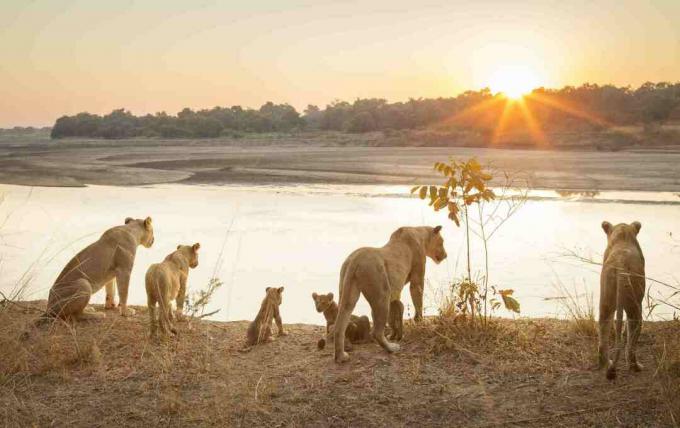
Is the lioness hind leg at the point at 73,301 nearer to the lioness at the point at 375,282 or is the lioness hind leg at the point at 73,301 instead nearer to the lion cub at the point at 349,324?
the lion cub at the point at 349,324

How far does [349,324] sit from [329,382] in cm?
120

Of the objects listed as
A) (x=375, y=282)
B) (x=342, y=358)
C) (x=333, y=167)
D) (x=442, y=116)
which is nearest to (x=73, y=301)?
(x=342, y=358)

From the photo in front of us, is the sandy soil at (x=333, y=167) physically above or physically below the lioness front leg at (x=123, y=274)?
above

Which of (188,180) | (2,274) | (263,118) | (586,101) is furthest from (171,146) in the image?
(2,274)

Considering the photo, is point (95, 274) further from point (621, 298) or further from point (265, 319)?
point (621, 298)

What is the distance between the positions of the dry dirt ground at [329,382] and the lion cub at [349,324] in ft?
0.47

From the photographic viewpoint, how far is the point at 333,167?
1298 inches

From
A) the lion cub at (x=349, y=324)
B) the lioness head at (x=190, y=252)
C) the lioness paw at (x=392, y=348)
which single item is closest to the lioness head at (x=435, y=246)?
the lion cub at (x=349, y=324)

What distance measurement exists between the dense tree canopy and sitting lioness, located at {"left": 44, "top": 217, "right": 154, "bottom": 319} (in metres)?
38.7

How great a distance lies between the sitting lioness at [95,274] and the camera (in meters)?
8.98

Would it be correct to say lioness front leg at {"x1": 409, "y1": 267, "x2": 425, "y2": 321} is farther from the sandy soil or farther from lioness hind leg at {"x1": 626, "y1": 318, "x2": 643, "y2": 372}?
the sandy soil

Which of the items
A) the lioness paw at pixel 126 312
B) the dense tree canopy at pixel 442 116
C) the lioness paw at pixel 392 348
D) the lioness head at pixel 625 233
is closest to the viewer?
the lioness head at pixel 625 233

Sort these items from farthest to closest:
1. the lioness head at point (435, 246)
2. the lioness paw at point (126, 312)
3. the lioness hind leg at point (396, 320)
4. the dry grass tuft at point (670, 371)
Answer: the lioness paw at point (126, 312) < the lioness head at point (435, 246) < the lioness hind leg at point (396, 320) < the dry grass tuft at point (670, 371)

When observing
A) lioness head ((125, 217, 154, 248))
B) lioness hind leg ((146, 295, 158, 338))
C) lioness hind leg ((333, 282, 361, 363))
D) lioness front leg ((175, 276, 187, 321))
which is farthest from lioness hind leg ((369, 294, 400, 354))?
lioness head ((125, 217, 154, 248))
